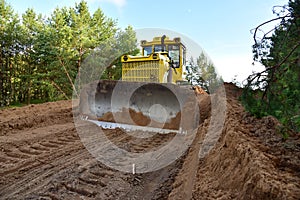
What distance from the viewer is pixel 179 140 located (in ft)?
15.5

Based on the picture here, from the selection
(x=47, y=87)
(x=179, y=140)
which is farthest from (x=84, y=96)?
(x=47, y=87)

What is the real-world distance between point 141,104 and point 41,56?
10.6 m

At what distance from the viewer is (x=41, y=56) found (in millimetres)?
13977

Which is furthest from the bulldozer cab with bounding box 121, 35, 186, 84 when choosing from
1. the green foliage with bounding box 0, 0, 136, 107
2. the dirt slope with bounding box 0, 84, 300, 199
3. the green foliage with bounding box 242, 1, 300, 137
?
the green foliage with bounding box 0, 0, 136, 107

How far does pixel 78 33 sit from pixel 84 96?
34.5 ft

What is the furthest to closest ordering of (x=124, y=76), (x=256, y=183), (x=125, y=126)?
(x=124, y=76) < (x=125, y=126) < (x=256, y=183)

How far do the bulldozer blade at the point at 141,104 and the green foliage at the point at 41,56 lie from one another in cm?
886

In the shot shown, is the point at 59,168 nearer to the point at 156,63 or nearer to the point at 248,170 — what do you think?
the point at 248,170

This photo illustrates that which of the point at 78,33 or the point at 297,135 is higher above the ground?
the point at 78,33

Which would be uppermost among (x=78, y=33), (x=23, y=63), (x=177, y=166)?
(x=78, y=33)

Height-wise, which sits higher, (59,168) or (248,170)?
(248,170)

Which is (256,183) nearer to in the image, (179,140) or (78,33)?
(179,140)

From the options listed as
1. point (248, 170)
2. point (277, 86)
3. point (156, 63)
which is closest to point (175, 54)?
point (156, 63)

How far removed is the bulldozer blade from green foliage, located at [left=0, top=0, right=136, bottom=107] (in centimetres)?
886
